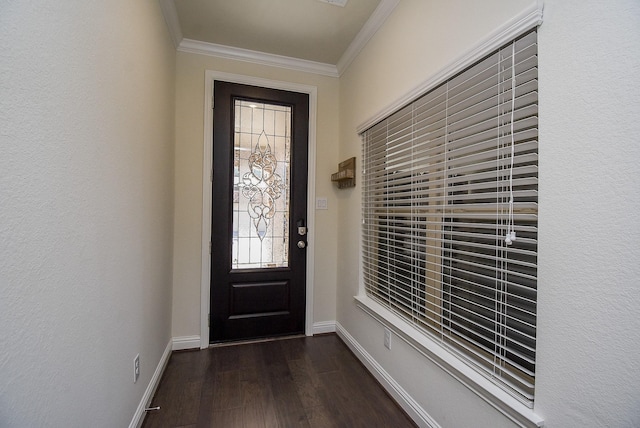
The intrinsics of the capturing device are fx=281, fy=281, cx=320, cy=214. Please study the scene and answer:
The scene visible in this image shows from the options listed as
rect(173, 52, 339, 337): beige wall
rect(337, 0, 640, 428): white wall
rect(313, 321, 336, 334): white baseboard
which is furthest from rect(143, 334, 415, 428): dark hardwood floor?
rect(337, 0, 640, 428): white wall

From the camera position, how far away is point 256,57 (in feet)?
8.55

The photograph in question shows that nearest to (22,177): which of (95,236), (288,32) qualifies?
(95,236)

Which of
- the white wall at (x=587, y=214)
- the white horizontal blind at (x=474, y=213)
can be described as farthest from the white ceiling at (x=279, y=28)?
the white wall at (x=587, y=214)

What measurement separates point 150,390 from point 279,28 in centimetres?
273

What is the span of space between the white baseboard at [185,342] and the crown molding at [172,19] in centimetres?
249

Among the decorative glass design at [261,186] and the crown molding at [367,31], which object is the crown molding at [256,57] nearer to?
the crown molding at [367,31]

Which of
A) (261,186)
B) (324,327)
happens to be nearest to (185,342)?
(324,327)

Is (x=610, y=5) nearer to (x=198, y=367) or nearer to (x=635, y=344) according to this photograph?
(x=635, y=344)

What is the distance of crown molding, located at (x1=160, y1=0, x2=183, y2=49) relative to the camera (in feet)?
6.32

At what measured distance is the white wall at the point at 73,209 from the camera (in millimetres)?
643

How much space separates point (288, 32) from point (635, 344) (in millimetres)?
2629

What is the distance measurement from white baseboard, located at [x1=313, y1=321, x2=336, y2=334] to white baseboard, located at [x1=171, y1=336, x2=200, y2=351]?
107cm

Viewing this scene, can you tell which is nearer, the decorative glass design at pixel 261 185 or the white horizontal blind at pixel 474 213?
the white horizontal blind at pixel 474 213

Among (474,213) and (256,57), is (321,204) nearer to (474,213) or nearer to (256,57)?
(256,57)
